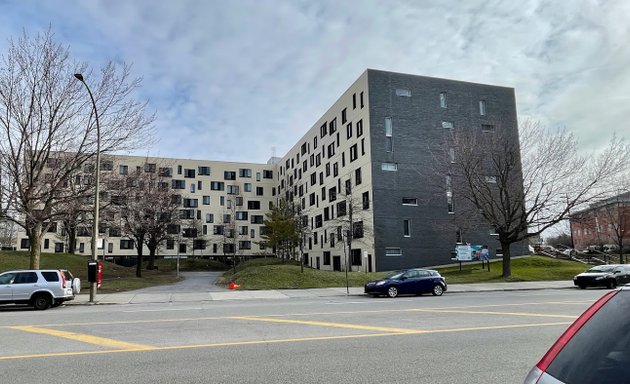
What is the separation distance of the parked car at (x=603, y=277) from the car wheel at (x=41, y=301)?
27028mm

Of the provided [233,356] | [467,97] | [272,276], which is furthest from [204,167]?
[233,356]

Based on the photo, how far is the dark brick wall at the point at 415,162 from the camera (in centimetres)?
4216

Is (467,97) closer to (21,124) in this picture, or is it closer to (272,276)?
(272,276)

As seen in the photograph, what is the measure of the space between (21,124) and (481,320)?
2290 cm

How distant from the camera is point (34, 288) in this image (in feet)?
60.7

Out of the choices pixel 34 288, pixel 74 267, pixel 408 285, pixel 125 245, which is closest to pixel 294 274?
pixel 408 285

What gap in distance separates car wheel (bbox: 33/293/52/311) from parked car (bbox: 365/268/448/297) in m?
13.9

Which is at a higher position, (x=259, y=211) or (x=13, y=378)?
(x=259, y=211)

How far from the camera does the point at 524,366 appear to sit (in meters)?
6.82

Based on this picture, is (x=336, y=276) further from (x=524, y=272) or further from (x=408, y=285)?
Result: (x=524, y=272)

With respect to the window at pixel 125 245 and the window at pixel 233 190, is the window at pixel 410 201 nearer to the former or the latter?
the window at pixel 233 190

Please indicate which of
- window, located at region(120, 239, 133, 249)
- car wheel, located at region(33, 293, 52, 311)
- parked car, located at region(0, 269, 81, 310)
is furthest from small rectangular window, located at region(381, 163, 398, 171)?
window, located at region(120, 239, 133, 249)

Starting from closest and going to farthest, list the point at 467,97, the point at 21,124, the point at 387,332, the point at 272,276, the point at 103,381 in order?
the point at 103,381 < the point at 387,332 < the point at 21,124 < the point at 272,276 < the point at 467,97

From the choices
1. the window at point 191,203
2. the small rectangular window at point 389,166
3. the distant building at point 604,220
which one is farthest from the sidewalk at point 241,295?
the window at point 191,203
